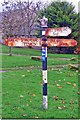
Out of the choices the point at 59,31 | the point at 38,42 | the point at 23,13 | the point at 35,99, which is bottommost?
the point at 35,99

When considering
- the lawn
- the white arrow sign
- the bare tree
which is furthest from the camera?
the bare tree

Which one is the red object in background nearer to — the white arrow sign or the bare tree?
the white arrow sign

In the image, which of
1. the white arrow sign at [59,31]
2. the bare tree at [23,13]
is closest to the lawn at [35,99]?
the white arrow sign at [59,31]

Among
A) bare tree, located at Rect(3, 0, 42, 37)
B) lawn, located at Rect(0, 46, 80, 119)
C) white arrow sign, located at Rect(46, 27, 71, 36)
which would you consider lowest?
lawn, located at Rect(0, 46, 80, 119)

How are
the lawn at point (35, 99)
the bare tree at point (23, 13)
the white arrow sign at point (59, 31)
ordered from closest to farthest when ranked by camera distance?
the lawn at point (35, 99) → the white arrow sign at point (59, 31) → the bare tree at point (23, 13)

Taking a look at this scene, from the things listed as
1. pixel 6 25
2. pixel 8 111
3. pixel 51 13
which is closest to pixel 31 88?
pixel 8 111

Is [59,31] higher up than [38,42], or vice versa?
[59,31]

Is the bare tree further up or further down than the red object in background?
further up

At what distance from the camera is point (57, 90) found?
862cm

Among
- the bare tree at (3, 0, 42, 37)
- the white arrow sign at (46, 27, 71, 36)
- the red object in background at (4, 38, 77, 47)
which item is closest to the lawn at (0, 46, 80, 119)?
the red object in background at (4, 38, 77, 47)

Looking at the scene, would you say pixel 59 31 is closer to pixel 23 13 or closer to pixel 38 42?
pixel 38 42

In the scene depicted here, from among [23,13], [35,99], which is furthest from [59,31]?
[23,13]

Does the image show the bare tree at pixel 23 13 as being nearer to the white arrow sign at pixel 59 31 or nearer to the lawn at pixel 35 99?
the lawn at pixel 35 99

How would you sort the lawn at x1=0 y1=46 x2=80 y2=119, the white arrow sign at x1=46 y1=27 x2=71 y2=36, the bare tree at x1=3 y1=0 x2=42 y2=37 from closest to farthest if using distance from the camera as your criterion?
1. the lawn at x1=0 y1=46 x2=80 y2=119
2. the white arrow sign at x1=46 y1=27 x2=71 y2=36
3. the bare tree at x1=3 y1=0 x2=42 y2=37
